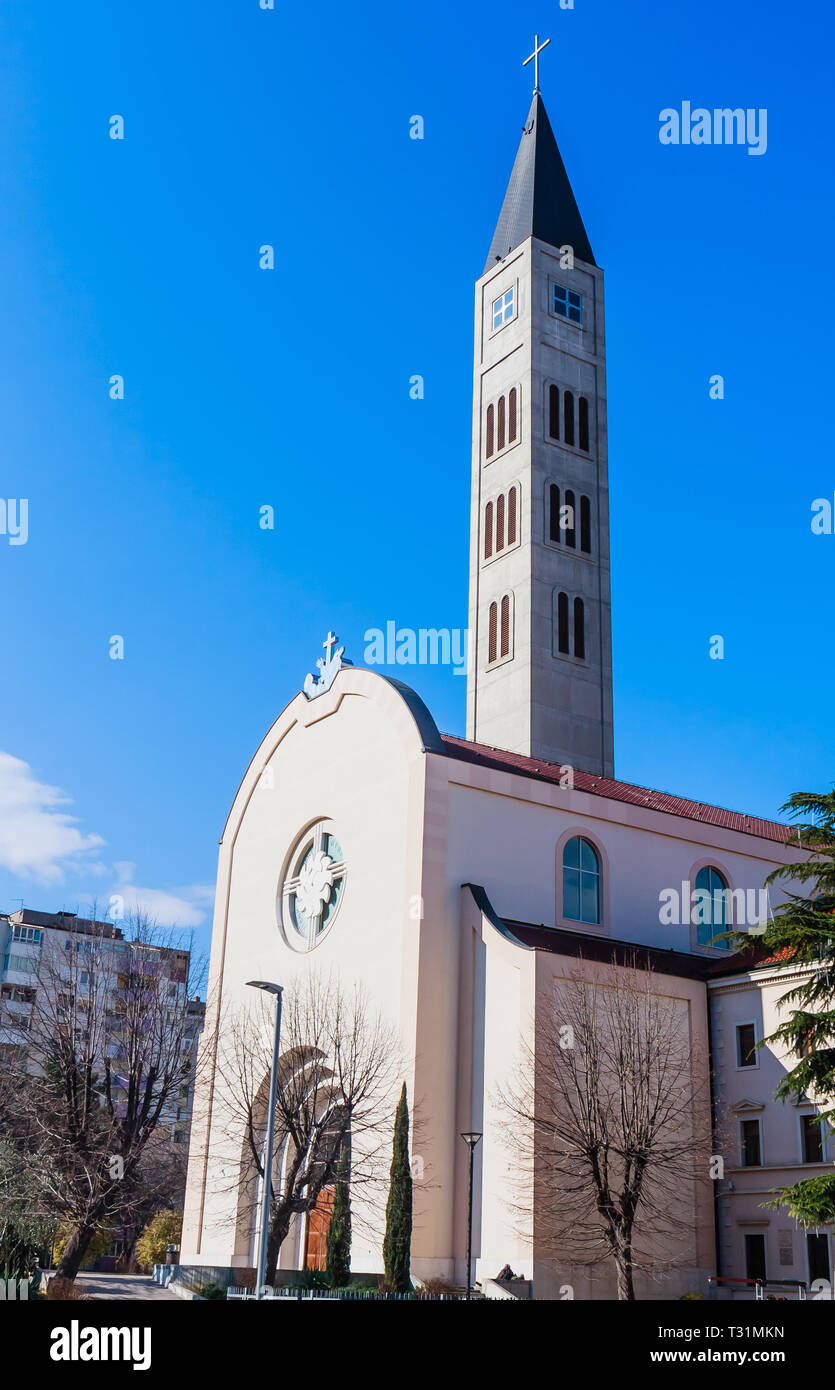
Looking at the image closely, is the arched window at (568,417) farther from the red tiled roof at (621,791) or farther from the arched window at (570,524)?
the red tiled roof at (621,791)

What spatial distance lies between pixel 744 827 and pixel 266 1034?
1822 cm

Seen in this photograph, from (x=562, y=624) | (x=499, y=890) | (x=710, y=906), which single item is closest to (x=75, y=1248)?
(x=499, y=890)

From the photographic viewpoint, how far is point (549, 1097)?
29.9m

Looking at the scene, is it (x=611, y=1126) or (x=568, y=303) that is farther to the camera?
(x=568, y=303)

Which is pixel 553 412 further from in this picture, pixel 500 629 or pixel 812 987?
pixel 812 987

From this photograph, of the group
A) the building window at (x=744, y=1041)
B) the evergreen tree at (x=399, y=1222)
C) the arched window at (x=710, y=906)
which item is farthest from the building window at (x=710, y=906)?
the evergreen tree at (x=399, y=1222)

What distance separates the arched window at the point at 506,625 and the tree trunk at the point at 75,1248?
92.3 ft

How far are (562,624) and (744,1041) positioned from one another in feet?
73.4

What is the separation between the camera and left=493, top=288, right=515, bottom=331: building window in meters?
58.1

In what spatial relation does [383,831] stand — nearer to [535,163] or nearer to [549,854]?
[549,854]

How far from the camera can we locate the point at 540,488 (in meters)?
53.9

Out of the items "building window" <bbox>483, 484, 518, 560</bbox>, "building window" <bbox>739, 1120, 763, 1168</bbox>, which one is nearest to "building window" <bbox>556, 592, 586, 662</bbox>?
"building window" <bbox>483, 484, 518, 560</bbox>

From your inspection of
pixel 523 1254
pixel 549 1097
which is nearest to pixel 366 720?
pixel 549 1097

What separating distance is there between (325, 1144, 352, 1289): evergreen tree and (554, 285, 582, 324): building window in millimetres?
39656
